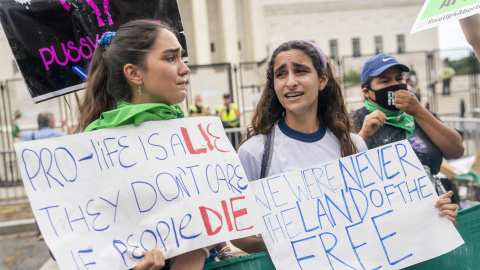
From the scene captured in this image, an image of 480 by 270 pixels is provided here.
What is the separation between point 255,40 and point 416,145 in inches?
1879

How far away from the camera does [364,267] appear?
2400mm

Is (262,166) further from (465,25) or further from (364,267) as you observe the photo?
(465,25)

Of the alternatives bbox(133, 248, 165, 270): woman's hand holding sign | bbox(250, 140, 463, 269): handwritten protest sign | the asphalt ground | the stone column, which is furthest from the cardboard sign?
the stone column

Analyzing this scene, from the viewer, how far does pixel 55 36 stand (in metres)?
3.12

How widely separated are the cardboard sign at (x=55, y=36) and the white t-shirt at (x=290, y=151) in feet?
2.75

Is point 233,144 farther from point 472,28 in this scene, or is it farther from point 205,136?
point 205,136

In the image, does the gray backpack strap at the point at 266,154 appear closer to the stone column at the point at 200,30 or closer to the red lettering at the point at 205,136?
the red lettering at the point at 205,136

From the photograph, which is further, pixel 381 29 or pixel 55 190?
pixel 381 29

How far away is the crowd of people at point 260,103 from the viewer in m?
2.34

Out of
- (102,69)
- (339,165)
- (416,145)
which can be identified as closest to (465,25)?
(416,145)

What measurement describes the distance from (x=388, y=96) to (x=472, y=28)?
0.68 m

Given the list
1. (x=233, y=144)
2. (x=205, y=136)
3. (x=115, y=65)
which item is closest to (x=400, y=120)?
(x=205, y=136)

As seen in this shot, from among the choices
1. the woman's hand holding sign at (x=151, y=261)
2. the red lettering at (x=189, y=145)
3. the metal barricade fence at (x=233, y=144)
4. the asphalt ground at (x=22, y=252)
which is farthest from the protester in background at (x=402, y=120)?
the metal barricade fence at (x=233, y=144)

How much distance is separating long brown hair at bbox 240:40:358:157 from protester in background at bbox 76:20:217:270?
53 centimetres
